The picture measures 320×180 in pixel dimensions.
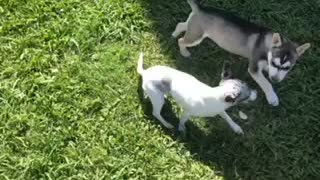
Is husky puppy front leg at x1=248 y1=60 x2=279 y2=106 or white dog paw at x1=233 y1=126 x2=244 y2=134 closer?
white dog paw at x1=233 y1=126 x2=244 y2=134

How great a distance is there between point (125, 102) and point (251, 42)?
0.94m

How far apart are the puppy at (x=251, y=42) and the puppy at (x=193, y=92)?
33cm

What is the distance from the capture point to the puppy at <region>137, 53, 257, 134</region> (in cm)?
381

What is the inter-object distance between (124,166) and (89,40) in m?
1.09

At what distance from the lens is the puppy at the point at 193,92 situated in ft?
12.5

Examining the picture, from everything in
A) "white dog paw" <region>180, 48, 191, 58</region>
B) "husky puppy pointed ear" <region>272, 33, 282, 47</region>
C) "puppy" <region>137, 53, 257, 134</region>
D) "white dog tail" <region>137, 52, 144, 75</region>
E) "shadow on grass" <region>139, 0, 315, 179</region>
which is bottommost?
"shadow on grass" <region>139, 0, 315, 179</region>

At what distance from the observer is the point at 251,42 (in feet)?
13.9

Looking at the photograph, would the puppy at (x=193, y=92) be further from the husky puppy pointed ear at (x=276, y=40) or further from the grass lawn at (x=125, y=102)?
the husky puppy pointed ear at (x=276, y=40)

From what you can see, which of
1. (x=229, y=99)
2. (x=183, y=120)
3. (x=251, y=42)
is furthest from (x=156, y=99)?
(x=251, y=42)

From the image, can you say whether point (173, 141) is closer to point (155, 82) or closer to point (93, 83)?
point (155, 82)

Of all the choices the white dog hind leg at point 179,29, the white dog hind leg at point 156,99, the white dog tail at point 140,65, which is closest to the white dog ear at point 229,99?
the white dog hind leg at point 156,99

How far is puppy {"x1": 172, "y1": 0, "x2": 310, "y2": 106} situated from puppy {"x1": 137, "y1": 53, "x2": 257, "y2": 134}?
33cm

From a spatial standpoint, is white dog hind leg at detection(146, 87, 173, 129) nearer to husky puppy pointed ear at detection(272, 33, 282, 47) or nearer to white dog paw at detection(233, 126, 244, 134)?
white dog paw at detection(233, 126, 244, 134)

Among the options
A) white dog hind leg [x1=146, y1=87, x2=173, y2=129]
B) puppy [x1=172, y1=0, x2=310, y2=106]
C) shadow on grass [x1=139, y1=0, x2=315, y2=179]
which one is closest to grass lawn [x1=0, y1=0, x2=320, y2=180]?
shadow on grass [x1=139, y1=0, x2=315, y2=179]
